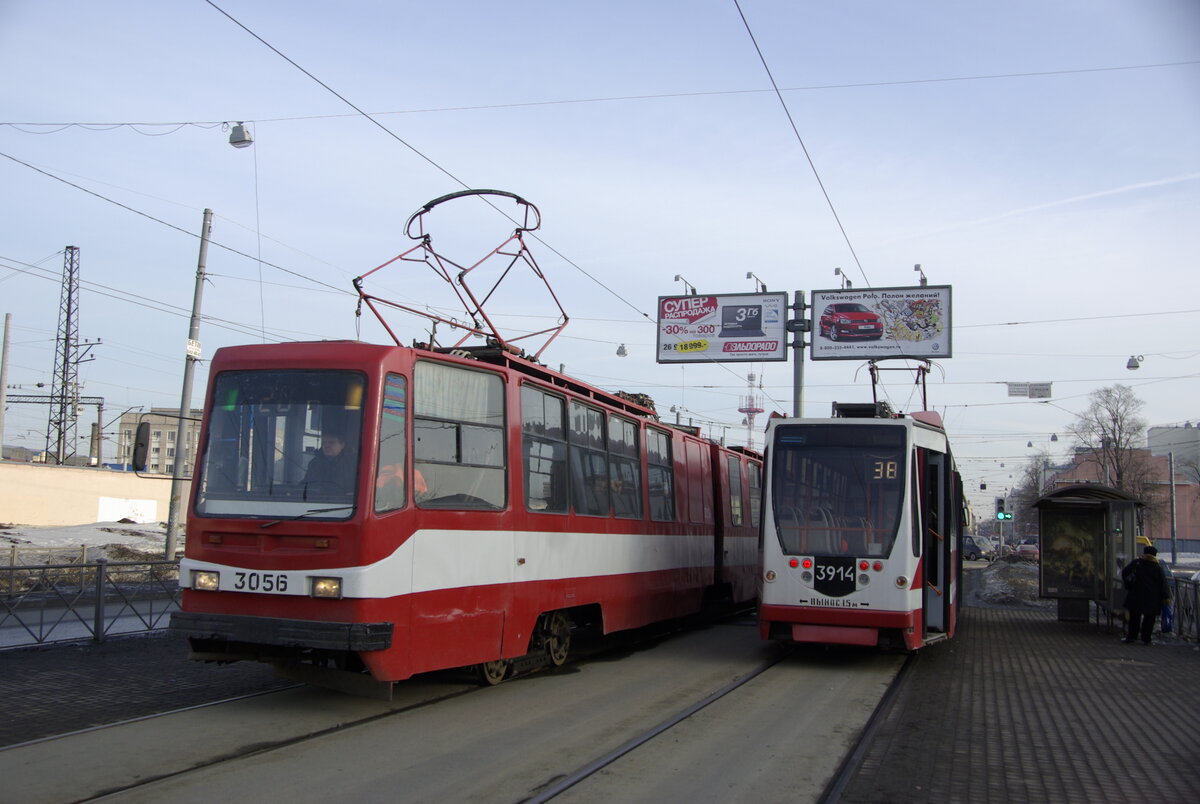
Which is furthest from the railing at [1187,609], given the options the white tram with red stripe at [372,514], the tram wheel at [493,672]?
the tram wheel at [493,672]

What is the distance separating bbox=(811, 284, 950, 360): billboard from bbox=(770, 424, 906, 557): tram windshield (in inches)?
649

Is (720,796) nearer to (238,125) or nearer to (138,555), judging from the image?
(238,125)

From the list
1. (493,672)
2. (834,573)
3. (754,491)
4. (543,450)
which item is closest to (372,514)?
(543,450)

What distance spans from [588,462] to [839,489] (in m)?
3.13

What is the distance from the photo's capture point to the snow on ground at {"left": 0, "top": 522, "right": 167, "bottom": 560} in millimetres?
27469

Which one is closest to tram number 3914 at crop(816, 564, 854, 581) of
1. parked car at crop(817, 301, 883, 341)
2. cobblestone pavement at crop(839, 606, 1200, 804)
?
cobblestone pavement at crop(839, 606, 1200, 804)

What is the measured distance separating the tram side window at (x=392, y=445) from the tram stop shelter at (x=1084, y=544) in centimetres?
1410

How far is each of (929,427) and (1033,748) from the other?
18.7 ft

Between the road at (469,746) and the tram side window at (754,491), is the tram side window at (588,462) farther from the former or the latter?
the tram side window at (754,491)

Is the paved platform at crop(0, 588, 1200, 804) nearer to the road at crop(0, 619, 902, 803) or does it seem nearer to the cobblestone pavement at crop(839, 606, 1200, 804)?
the cobblestone pavement at crop(839, 606, 1200, 804)

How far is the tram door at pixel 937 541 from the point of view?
12.7 meters

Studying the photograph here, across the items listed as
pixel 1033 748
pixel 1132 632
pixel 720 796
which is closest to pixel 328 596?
pixel 720 796

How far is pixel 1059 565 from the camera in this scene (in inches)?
757

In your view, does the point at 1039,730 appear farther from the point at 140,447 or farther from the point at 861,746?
the point at 140,447
